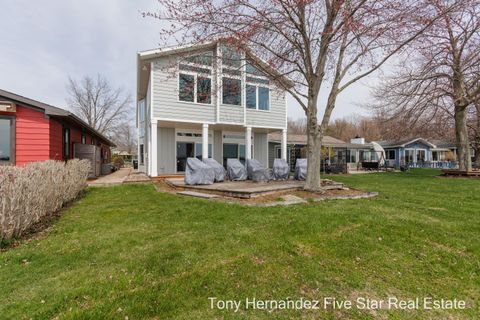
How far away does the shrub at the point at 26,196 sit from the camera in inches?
141

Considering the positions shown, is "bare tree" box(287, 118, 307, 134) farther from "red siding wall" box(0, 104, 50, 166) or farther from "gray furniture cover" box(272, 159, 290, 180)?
"red siding wall" box(0, 104, 50, 166)

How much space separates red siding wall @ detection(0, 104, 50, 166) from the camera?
8.09 m

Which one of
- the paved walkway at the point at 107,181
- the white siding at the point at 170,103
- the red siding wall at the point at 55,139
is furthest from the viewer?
the white siding at the point at 170,103

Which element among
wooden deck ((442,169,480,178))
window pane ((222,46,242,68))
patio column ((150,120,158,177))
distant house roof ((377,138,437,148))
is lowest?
wooden deck ((442,169,480,178))

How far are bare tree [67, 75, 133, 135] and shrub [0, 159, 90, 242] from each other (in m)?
39.8

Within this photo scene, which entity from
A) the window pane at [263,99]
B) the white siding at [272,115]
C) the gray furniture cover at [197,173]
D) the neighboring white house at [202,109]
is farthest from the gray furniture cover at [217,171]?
the window pane at [263,99]

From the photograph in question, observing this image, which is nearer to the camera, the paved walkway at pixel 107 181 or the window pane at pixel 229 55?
the window pane at pixel 229 55

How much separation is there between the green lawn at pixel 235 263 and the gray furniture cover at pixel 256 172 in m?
4.60

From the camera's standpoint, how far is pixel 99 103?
1591 inches

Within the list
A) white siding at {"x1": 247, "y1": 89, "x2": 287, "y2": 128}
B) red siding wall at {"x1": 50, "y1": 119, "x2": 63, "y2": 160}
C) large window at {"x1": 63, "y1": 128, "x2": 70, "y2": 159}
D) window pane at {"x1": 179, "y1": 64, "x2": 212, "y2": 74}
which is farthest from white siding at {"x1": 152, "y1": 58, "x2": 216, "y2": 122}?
large window at {"x1": 63, "y1": 128, "x2": 70, "y2": 159}

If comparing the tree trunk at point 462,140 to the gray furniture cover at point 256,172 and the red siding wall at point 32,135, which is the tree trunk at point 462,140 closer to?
the gray furniture cover at point 256,172

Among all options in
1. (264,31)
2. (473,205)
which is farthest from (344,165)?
(264,31)

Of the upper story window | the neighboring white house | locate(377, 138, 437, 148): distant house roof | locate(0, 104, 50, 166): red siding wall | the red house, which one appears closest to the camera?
the red house

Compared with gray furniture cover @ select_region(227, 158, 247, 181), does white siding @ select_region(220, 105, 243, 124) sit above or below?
above
